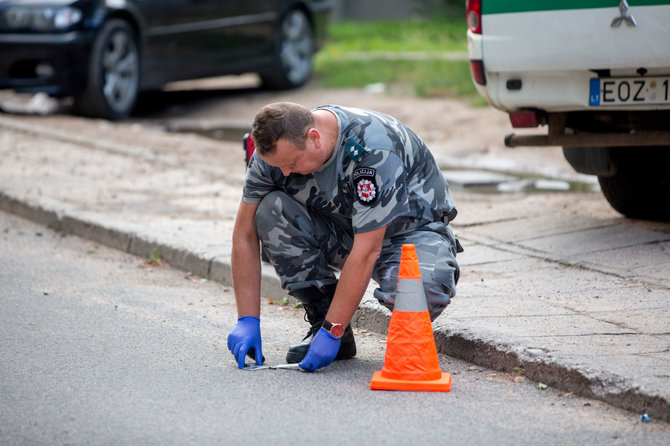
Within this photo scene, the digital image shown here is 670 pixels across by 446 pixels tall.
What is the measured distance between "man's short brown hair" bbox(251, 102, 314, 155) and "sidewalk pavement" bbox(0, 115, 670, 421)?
1.10 metres

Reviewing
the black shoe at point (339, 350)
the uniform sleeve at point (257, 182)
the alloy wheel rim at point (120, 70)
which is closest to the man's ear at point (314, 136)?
the uniform sleeve at point (257, 182)

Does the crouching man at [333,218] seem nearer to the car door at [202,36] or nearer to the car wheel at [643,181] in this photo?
the car wheel at [643,181]

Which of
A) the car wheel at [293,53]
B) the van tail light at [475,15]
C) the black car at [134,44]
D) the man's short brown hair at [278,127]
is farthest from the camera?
the car wheel at [293,53]

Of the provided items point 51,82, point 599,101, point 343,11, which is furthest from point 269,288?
point 343,11

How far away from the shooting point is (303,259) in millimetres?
3938

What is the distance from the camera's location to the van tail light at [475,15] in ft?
18.1

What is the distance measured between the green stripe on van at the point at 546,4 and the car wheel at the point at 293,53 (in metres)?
7.06

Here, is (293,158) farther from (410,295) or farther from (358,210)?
(410,295)

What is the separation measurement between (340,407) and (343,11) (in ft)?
75.6

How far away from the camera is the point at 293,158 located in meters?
3.59

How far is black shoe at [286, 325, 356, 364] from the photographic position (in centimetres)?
395

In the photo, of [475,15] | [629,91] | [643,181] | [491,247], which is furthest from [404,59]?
[629,91]

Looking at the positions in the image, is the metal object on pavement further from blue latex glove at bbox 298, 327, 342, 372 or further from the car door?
the car door

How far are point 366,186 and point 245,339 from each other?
0.77 meters
